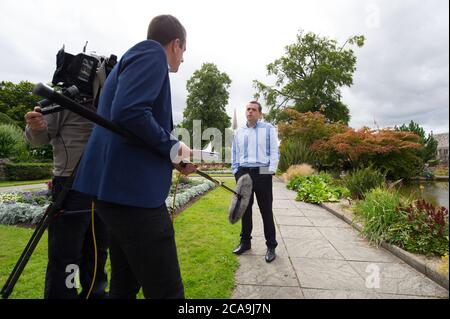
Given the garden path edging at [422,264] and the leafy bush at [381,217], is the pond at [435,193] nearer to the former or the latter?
the leafy bush at [381,217]

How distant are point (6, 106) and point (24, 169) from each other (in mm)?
26617

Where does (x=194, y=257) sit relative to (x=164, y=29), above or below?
below

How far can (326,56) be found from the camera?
2986cm

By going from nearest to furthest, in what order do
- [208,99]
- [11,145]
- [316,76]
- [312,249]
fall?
1. [312,249]
2. [11,145]
3. [316,76]
4. [208,99]

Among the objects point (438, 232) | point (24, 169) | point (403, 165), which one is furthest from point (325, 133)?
point (24, 169)

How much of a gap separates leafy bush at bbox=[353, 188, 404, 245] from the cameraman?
3.77 meters

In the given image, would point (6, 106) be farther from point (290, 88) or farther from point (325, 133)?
point (325, 133)

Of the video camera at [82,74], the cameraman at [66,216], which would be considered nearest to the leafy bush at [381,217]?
the cameraman at [66,216]

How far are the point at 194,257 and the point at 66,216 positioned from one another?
1.97m

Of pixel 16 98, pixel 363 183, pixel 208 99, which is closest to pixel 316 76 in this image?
pixel 208 99

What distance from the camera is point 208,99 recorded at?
127ft

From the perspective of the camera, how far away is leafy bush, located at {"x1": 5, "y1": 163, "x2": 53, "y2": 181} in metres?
15.0

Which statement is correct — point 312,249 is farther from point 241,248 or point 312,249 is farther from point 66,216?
point 66,216

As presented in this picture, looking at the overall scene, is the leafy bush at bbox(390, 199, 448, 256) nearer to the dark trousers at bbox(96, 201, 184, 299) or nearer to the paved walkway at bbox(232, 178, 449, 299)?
the paved walkway at bbox(232, 178, 449, 299)
